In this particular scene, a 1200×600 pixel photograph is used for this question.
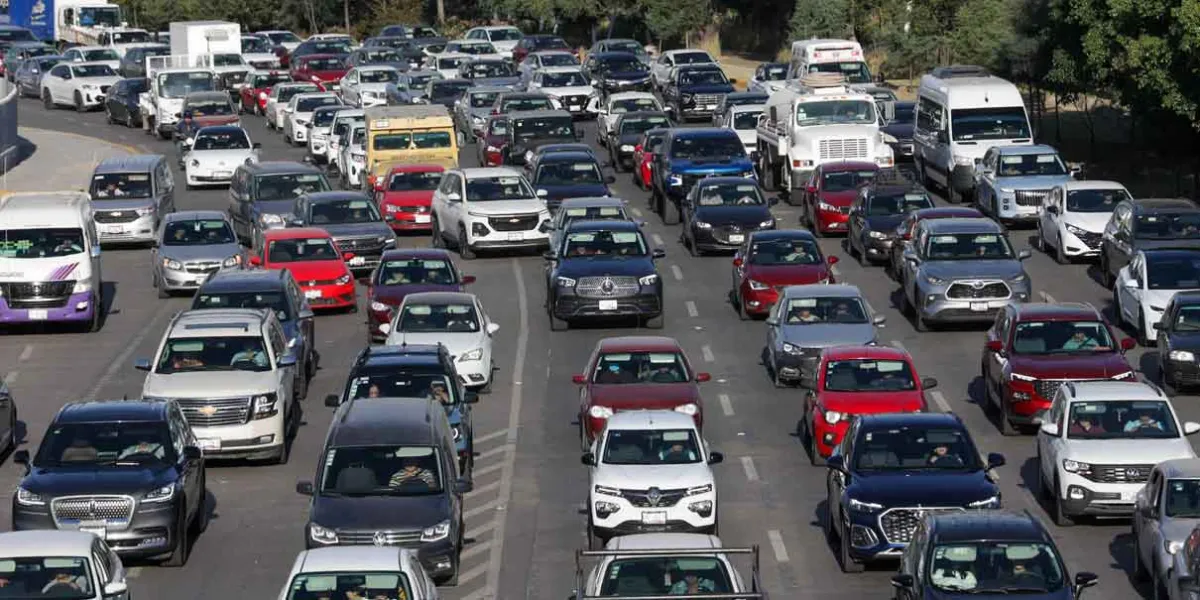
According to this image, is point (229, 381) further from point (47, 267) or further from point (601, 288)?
point (47, 267)

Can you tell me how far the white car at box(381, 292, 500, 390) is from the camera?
3462cm

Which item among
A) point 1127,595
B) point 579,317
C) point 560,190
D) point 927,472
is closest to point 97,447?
point 927,472

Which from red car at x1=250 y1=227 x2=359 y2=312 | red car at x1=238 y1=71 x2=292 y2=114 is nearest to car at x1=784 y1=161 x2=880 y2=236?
red car at x1=250 y1=227 x2=359 y2=312

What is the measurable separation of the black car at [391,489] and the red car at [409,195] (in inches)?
950

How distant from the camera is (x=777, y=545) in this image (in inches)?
1028

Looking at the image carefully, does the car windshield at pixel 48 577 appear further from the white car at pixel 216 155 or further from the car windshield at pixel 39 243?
the white car at pixel 216 155

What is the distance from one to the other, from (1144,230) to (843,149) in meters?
12.1

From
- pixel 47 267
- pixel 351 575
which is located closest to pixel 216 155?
pixel 47 267

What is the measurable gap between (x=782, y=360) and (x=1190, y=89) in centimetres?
1720

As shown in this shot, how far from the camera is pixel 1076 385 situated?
2769 cm

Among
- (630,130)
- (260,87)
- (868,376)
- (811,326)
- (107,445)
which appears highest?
(107,445)

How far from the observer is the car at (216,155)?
5822 centimetres

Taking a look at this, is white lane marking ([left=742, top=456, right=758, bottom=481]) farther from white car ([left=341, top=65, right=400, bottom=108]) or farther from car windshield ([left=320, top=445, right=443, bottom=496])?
white car ([left=341, top=65, right=400, bottom=108])

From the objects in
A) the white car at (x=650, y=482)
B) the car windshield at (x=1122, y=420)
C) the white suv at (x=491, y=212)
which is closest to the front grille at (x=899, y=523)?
the white car at (x=650, y=482)
